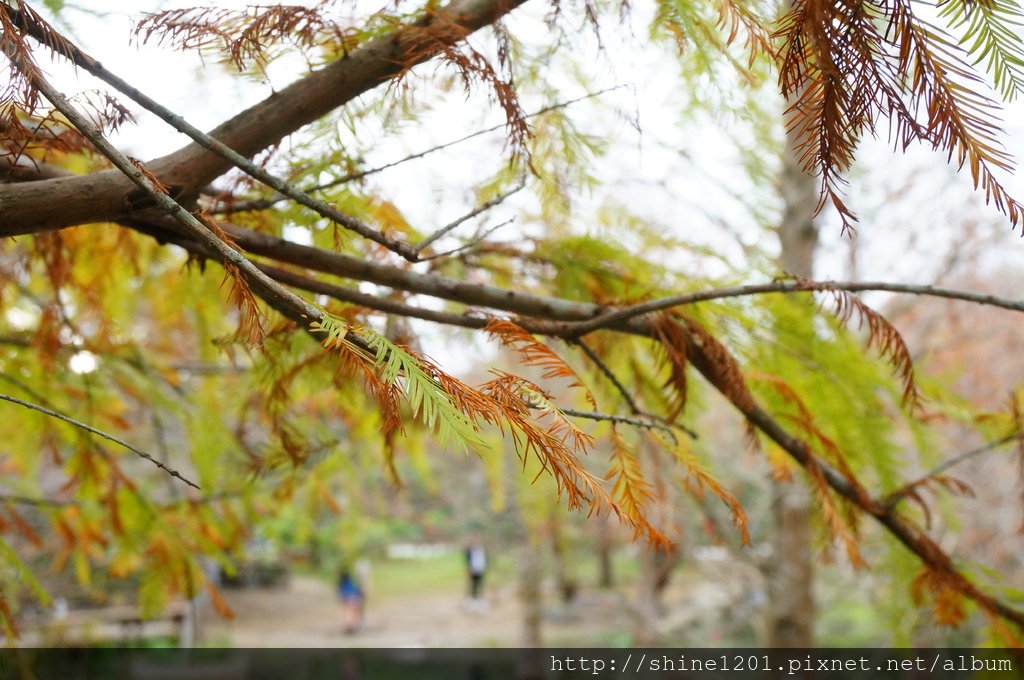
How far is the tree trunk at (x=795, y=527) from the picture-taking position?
12.8 ft

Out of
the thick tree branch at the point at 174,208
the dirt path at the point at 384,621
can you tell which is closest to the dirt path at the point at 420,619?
the dirt path at the point at 384,621

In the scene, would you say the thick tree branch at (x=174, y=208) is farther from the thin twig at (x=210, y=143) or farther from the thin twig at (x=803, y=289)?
the thin twig at (x=803, y=289)

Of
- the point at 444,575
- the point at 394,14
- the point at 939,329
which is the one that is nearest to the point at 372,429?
the point at 394,14

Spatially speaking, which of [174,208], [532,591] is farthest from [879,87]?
[532,591]

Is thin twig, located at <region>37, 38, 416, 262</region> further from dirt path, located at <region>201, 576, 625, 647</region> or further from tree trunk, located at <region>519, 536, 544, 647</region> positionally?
dirt path, located at <region>201, 576, 625, 647</region>

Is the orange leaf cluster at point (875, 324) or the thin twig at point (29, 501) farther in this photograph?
the thin twig at point (29, 501)

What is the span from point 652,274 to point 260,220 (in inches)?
38.7

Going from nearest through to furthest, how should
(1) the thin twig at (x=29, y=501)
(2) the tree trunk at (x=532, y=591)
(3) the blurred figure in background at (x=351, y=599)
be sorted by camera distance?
(1) the thin twig at (x=29, y=501), (2) the tree trunk at (x=532, y=591), (3) the blurred figure in background at (x=351, y=599)

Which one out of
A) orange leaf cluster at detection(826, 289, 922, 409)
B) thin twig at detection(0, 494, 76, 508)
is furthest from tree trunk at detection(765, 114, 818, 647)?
thin twig at detection(0, 494, 76, 508)

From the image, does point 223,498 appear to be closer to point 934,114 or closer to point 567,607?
point 934,114

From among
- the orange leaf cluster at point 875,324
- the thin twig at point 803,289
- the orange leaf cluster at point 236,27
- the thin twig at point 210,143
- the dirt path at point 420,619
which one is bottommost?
the dirt path at point 420,619

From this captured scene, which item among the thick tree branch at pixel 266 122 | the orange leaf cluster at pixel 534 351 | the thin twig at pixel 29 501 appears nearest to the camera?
the orange leaf cluster at pixel 534 351

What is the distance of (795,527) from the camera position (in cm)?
400

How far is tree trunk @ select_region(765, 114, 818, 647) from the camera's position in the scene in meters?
3.92
